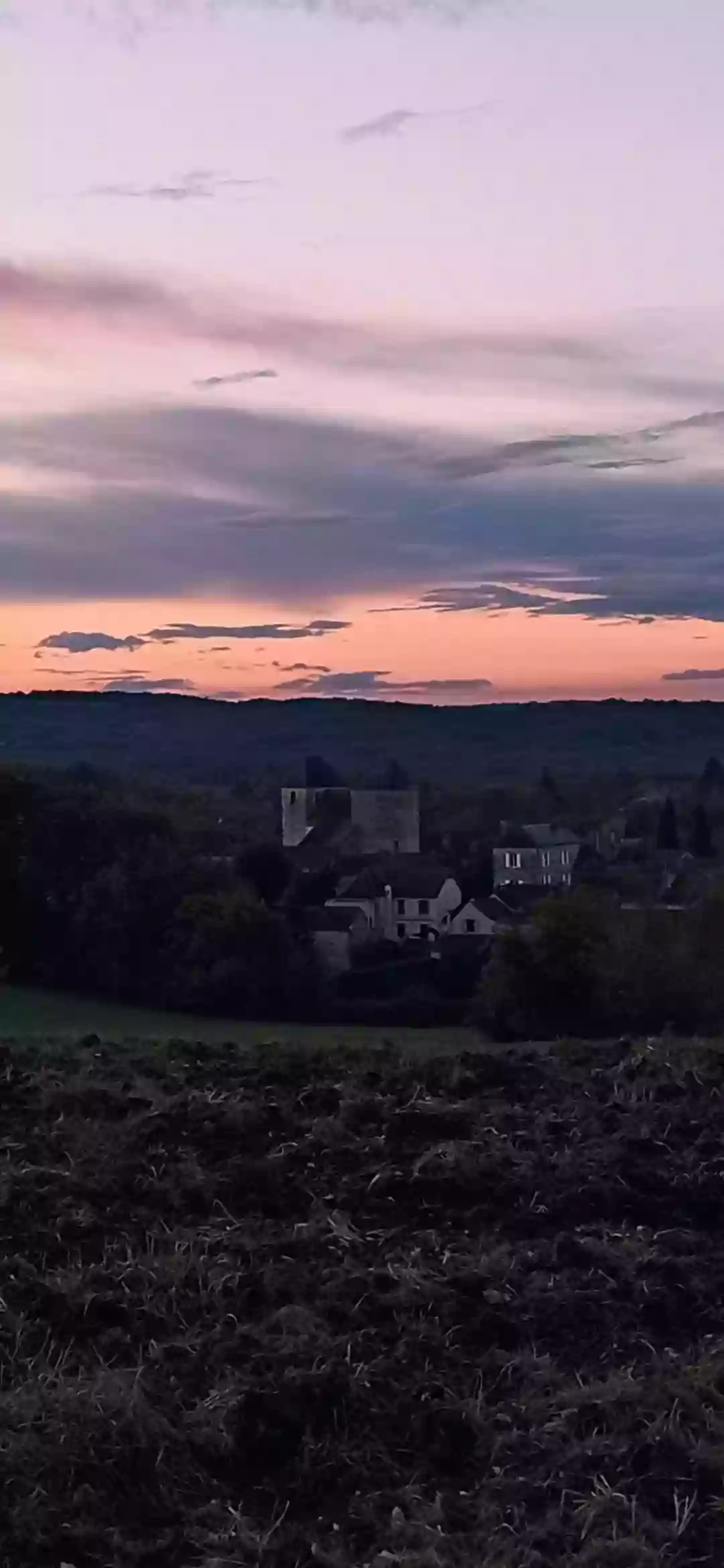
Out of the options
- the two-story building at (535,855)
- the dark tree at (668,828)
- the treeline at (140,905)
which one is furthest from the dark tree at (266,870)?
the dark tree at (668,828)

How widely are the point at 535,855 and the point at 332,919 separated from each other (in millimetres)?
4330

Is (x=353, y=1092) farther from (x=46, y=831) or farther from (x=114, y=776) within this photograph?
(x=114, y=776)

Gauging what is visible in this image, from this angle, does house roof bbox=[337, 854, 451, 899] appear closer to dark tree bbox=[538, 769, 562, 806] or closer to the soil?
dark tree bbox=[538, 769, 562, 806]

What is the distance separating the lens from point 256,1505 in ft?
10.1

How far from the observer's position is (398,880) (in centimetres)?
1664

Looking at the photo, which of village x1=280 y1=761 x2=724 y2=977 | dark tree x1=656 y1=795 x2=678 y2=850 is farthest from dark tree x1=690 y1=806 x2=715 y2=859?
village x1=280 y1=761 x2=724 y2=977

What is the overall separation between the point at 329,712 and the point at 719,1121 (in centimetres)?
1557

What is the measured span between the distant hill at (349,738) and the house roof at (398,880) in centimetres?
235

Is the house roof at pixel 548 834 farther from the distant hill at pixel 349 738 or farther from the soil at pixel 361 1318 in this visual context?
the soil at pixel 361 1318

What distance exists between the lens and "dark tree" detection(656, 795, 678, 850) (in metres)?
22.5

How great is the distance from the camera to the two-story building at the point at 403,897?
51.9 feet

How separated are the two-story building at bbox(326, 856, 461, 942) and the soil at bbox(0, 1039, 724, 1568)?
10.0 meters

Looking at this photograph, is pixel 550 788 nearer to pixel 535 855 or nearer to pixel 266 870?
pixel 535 855

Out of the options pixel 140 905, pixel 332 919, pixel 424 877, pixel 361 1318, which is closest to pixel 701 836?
pixel 424 877
